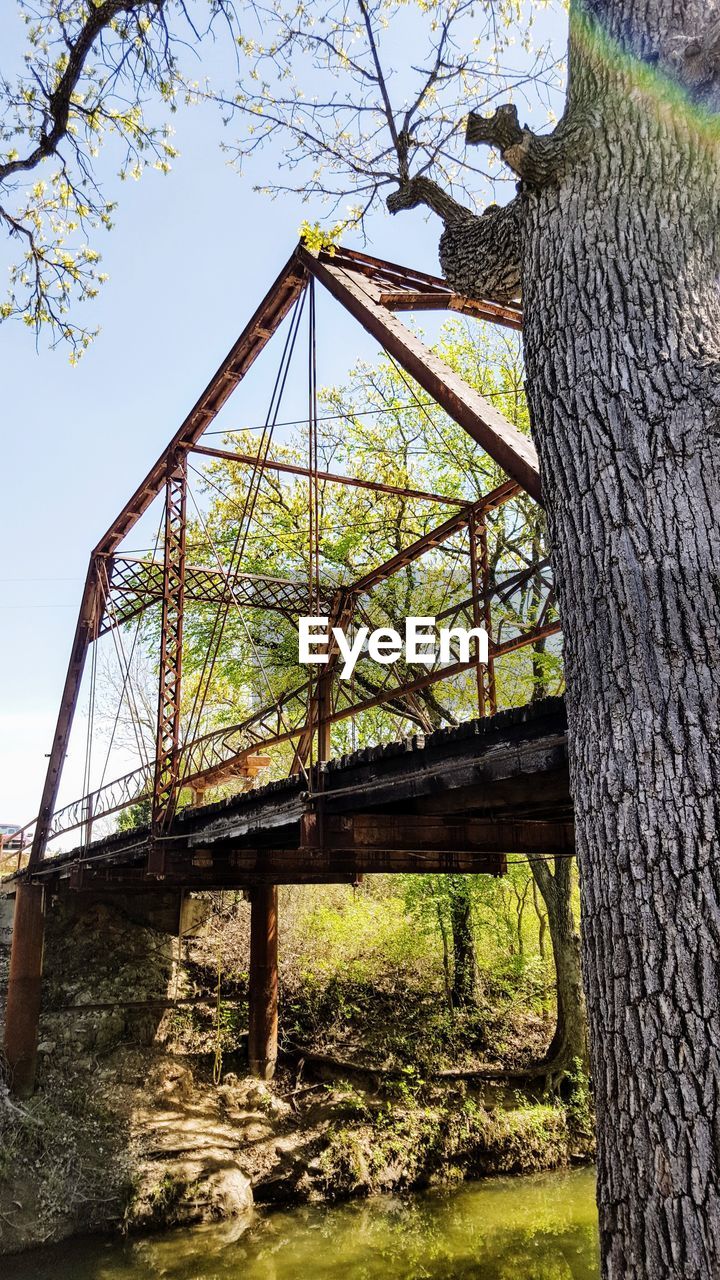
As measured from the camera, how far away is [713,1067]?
2.55 m

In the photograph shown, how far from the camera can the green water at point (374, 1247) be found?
905 centimetres

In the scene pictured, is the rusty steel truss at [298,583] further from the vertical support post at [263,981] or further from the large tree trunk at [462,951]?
the large tree trunk at [462,951]

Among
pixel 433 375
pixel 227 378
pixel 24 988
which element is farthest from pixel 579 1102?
pixel 433 375

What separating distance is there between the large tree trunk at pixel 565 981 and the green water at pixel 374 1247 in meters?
2.40

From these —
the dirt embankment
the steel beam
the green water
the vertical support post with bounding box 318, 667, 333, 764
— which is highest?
the vertical support post with bounding box 318, 667, 333, 764

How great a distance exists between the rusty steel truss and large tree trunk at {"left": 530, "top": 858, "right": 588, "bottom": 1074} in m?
3.54

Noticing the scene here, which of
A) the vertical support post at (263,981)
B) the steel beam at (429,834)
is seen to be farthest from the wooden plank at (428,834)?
the vertical support post at (263,981)

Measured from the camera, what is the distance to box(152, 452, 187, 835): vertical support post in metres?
9.88

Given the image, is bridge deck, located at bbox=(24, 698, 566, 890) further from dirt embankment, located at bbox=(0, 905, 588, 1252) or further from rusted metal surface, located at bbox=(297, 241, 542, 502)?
dirt embankment, located at bbox=(0, 905, 588, 1252)

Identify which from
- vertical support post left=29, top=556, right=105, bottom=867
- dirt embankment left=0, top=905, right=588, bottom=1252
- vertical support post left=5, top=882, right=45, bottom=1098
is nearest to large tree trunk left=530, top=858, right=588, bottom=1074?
dirt embankment left=0, top=905, right=588, bottom=1252

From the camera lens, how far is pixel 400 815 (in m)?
7.05

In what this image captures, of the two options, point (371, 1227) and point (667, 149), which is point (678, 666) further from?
point (371, 1227)

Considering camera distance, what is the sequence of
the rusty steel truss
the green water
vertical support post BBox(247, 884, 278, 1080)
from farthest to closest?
vertical support post BBox(247, 884, 278, 1080) → the green water → the rusty steel truss

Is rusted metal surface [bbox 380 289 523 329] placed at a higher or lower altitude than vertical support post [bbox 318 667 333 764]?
higher
